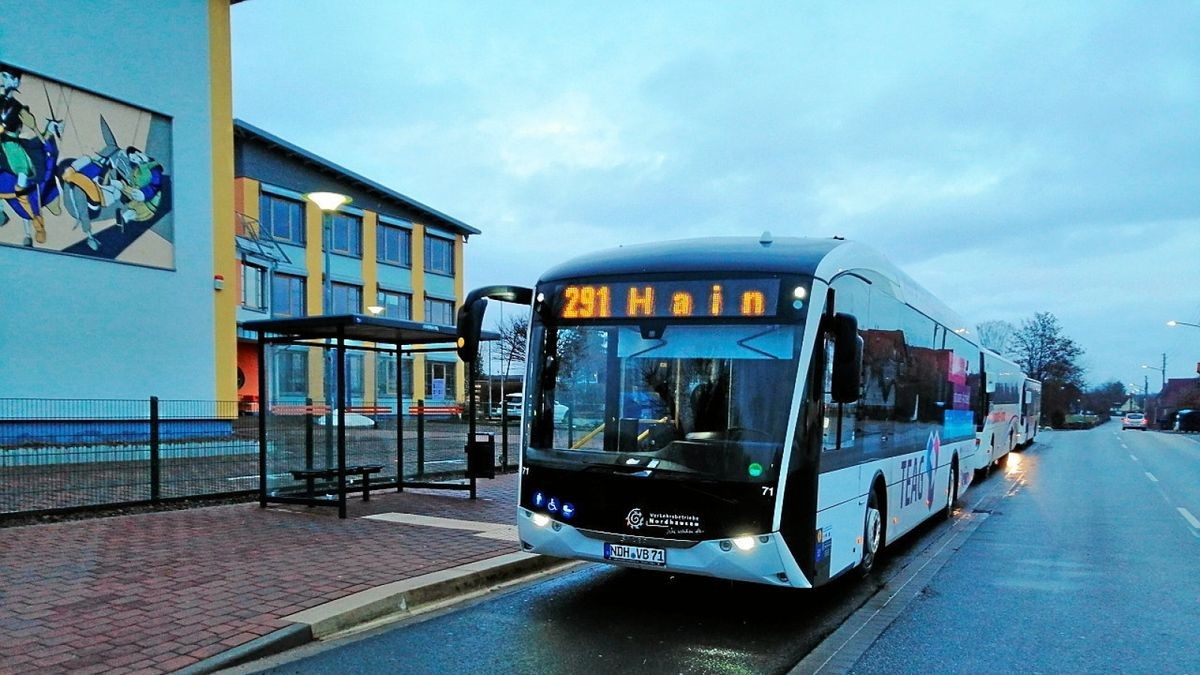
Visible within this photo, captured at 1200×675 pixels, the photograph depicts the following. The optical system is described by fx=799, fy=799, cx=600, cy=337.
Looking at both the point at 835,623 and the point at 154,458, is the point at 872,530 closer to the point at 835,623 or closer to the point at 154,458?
the point at 835,623

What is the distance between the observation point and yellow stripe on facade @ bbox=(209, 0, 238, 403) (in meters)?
19.2

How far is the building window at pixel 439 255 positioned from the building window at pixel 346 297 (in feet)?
18.1

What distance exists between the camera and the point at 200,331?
61.2 ft

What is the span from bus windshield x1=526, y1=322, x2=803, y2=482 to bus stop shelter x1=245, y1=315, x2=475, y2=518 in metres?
3.78

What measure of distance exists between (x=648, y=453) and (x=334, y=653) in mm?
2502

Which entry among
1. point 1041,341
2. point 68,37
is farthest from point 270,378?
point 1041,341

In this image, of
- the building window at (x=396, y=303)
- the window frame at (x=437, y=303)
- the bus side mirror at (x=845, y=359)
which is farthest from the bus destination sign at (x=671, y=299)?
the window frame at (x=437, y=303)

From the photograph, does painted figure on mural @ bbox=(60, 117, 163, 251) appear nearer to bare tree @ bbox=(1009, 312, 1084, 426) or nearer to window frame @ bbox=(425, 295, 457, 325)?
window frame @ bbox=(425, 295, 457, 325)

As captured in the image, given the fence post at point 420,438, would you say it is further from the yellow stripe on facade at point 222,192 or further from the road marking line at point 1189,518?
the road marking line at point 1189,518

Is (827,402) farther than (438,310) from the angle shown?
No

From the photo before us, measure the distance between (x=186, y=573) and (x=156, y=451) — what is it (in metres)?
4.36

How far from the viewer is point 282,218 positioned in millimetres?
36438

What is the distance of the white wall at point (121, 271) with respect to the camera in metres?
15.5

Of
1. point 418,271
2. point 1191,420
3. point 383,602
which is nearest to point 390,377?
point 383,602
